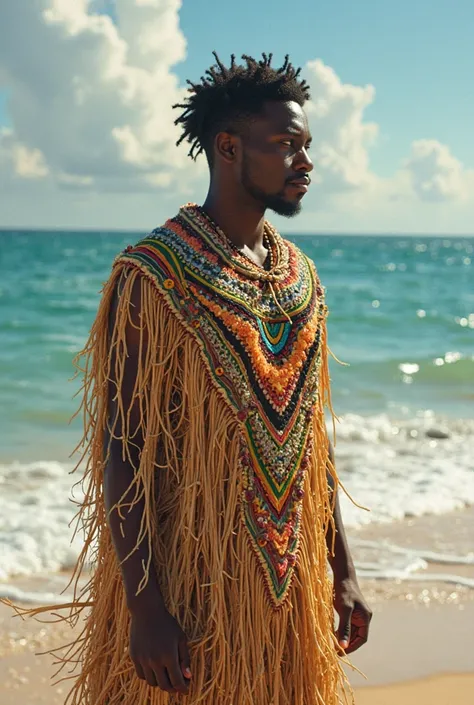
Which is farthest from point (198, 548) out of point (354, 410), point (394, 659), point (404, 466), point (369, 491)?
point (354, 410)

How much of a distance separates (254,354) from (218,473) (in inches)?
10.4

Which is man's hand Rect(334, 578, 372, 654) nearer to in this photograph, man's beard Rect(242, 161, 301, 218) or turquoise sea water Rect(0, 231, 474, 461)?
man's beard Rect(242, 161, 301, 218)

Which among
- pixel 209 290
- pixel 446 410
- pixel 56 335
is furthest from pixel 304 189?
pixel 56 335

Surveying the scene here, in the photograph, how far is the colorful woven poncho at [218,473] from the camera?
5.93 ft

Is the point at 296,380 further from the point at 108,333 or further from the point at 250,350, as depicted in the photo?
the point at 108,333

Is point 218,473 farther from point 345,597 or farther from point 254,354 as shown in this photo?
point 345,597

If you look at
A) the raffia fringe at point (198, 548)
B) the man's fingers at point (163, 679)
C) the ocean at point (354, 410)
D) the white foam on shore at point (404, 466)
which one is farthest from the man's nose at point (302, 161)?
Result: the white foam on shore at point (404, 466)

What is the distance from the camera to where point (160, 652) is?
67.1 inches

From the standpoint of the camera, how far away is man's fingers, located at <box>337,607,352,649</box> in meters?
2.08

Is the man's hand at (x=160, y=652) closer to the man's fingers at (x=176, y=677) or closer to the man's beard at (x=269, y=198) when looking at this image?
the man's fingers at (x=176, y=677)

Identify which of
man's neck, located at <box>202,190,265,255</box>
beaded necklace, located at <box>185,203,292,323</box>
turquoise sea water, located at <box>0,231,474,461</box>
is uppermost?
turquoise sea water, located at <box>0,231,474,461</box>

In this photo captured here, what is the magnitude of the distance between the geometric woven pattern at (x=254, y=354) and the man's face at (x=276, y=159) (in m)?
0.14

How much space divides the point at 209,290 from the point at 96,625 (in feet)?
2.65

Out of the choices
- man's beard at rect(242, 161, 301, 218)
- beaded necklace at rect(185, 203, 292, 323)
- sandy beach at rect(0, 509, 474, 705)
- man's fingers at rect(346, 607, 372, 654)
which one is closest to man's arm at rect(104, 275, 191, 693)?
beaded necklace at rect(185, 203, 292, 323)
